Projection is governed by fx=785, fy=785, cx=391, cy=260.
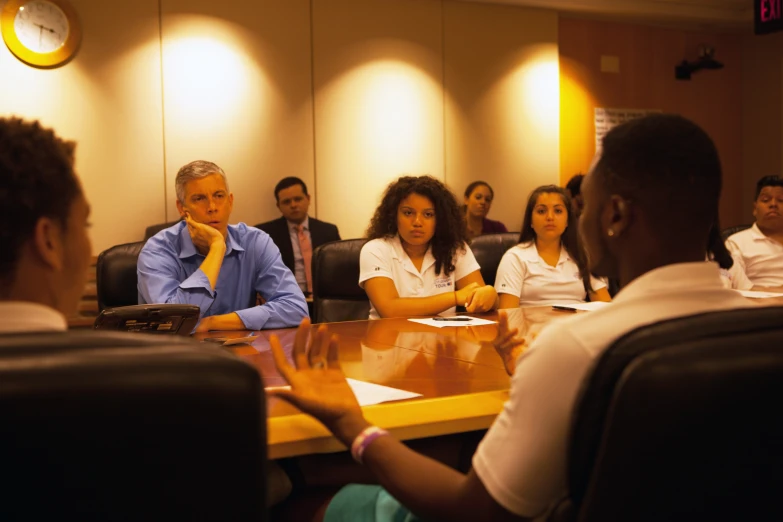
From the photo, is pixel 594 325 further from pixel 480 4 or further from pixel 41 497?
pixel 480 4

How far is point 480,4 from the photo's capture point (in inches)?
252

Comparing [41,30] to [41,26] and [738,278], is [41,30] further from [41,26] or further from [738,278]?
[738,278]

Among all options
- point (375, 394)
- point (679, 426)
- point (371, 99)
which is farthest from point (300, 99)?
point (679, 426)

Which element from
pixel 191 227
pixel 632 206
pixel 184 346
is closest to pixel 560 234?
pixel 191 227

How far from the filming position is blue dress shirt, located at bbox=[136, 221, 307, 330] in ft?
9.05

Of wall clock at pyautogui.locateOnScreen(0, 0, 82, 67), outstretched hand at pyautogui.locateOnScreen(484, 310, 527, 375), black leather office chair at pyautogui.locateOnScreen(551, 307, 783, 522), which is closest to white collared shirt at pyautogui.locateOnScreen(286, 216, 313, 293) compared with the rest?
wall clock at pyautogui.locateOnScreen(0, 0, 82, 67)

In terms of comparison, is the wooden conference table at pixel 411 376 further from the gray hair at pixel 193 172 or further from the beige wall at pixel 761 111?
the beige wall at pixel 761 111

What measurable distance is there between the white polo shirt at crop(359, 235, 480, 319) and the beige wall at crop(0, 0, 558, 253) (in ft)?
8.06

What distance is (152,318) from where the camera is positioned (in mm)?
2152

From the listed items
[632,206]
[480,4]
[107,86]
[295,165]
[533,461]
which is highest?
[480,4]

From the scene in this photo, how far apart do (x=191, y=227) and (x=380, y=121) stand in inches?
131

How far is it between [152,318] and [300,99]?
387cm

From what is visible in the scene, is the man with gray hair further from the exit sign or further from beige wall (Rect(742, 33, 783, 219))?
beige wall (Rect(742, 33, 783, 219))

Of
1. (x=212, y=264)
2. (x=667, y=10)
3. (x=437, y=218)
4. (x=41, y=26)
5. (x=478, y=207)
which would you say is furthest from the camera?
(x=667, y=10)
